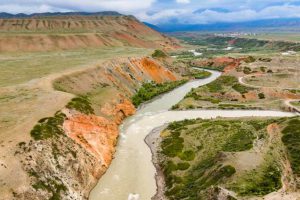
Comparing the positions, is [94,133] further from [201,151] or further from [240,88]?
[240,88]

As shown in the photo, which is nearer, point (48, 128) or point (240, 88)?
point (48, 128)

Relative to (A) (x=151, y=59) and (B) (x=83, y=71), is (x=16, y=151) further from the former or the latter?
(A) (x=151, y=59)

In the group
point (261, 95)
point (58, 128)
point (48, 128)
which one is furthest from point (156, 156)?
point (261, 95)

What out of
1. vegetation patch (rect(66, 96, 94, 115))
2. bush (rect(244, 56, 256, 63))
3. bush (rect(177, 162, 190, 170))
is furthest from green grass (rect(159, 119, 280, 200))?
bush (rect(244, 56, 256, 63))

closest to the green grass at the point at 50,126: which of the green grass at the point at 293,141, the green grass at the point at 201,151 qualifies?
the green grass at the point at 201,151

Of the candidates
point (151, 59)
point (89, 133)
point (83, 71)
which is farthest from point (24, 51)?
point (89, 133)

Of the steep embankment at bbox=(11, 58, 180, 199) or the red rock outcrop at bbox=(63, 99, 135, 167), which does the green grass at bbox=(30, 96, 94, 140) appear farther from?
the red rock outcrop at bbox=(63, 99, 135, 167)

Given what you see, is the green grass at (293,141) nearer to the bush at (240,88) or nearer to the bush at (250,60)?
the bush at (240,88)
